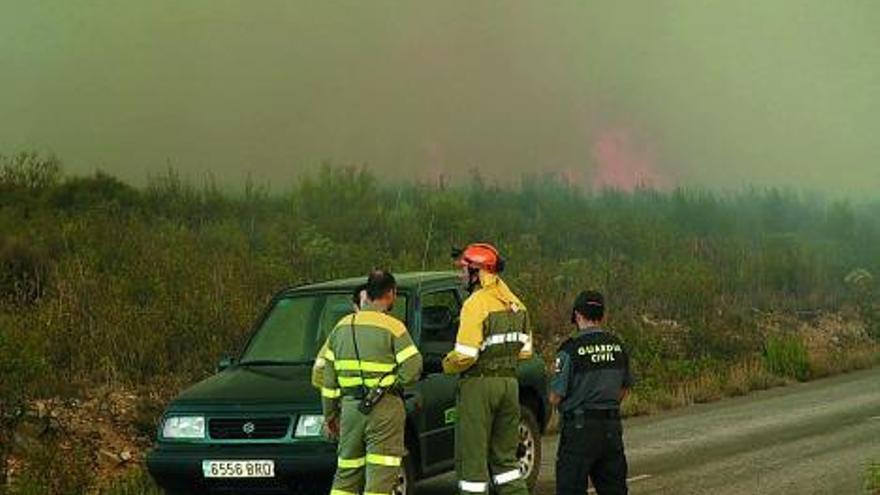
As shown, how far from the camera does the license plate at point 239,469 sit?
Result: 852 centimetres

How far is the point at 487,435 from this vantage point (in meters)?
8.02

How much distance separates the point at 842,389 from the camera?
1909cm

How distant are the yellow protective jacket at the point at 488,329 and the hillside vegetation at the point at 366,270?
4.19 metres

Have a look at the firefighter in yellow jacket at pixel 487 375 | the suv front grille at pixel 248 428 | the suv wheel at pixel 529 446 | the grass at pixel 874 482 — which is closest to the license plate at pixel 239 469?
the suv front grille at pixel 248 428

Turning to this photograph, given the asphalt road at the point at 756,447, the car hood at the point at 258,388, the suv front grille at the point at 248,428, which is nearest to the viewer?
the suv front grille at the point at 248,428

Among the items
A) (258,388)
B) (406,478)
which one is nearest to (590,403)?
(406,478)

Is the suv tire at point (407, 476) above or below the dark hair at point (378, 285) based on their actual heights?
below

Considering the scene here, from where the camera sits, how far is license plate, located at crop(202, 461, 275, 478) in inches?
336

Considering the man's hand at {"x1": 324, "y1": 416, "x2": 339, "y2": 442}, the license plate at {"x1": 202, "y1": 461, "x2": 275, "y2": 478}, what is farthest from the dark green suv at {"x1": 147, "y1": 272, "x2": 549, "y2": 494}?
the man's hand at {"x1": 324, "y1": 416, "x2": 339, "y2": 442}

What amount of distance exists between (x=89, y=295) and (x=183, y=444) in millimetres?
7765

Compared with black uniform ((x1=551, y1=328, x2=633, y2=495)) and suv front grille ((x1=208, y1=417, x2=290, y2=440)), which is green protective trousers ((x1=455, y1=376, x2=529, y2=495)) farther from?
suv front grille ((x1=208, y1=417, x2=290, y2=440))

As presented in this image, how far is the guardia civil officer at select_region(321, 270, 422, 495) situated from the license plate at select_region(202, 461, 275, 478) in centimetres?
115

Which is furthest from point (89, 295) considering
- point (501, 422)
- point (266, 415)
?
point (501, 422)

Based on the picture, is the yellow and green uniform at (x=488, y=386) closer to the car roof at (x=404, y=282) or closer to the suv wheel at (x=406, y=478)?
the suv wheel at (x=406, y=478)
